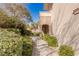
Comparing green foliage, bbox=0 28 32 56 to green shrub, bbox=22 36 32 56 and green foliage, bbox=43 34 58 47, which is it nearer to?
green shrub, bbox=22 36 32 56

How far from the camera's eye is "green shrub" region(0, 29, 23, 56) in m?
2.10

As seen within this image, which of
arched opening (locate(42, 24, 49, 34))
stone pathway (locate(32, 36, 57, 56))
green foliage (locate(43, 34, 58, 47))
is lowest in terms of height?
stone pathway (locate(32, 36, 57, 56))

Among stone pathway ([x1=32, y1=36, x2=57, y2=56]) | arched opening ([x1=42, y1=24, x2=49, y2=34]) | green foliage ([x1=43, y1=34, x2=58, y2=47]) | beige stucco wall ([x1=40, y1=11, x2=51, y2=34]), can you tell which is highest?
beige stucco wall ([x1=40, y1=11, x2=51, y2=34])

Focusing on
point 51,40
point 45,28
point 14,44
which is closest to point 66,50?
point 51,40

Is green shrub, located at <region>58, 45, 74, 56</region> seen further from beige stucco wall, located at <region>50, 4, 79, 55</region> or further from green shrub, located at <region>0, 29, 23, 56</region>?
green shrub, located at <region>0, 29, 23, 56</region>

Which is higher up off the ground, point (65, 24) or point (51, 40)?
point (65, 24)

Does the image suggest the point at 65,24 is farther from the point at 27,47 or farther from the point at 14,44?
the point at 14,44

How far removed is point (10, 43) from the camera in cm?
211

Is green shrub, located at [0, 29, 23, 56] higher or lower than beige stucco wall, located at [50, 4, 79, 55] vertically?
lower

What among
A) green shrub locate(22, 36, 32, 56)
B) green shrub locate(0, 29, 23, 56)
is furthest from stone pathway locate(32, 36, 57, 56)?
green shrub locate(0, 29, 23, 56)

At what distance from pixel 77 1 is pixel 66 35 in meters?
0.36

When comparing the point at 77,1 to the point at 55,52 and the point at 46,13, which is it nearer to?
the point at 46,13

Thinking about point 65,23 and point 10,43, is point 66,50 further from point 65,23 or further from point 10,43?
point 10,43

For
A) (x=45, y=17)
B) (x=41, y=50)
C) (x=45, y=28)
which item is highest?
(x=45, y=17)
